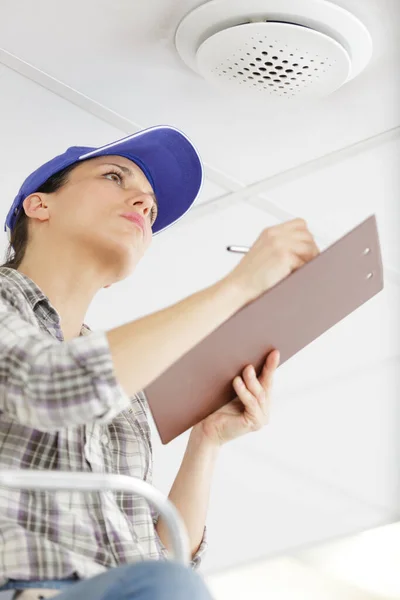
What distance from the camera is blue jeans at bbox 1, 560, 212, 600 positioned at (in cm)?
103

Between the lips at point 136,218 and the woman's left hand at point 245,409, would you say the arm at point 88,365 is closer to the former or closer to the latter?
the woman's left hand at point 245,409

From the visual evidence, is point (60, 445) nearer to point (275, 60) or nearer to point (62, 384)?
point (62, 384)

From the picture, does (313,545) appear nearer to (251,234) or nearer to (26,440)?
(251,234)

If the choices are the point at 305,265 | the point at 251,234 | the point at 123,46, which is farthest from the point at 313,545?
the point at 305,265

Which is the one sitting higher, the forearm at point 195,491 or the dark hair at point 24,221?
the dark hair at point 24,221

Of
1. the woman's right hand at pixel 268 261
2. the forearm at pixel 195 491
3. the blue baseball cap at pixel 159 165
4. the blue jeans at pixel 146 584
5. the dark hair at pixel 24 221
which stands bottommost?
the blue jeans at pixel 146 584

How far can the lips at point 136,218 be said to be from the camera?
181 centimetres

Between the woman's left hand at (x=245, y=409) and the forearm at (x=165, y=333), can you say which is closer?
the forearm at (x=165, y=333)

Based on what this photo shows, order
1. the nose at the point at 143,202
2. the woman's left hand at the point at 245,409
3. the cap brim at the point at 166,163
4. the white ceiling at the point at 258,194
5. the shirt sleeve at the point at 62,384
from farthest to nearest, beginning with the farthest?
the white ceiling at the point at 258,194 < the cap brim at the point at 166,163 < the nose at the point at 143,202 < the woman's left hand at the point at 245,409 < the shirt sleeve at the point at 62,384

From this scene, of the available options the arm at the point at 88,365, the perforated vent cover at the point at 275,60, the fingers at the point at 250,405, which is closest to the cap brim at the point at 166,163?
the perforated vent cover at the point at 275,60

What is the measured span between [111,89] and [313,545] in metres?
2.43

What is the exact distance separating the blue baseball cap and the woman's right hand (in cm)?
64

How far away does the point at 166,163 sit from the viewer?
2076 mm

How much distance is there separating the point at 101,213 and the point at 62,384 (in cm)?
62
